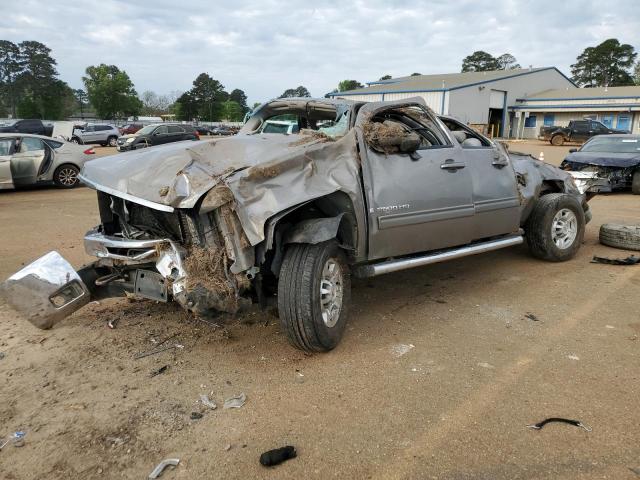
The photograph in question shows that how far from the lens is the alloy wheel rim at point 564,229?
231 inches

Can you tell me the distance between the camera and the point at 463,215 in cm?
464

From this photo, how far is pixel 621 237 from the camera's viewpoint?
655cm

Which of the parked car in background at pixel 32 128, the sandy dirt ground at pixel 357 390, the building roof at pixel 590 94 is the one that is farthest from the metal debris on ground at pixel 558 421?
the building roof at pixel 590 94

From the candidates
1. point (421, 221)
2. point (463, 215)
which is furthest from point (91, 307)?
point (463, 215)

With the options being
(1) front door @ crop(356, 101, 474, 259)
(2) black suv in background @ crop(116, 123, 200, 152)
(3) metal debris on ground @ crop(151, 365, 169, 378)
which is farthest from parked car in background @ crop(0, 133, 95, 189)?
(2) black suv in background @ crop(116, 123, 200, 152)

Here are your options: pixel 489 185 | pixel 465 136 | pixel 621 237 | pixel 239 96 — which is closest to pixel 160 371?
pixel 489 185

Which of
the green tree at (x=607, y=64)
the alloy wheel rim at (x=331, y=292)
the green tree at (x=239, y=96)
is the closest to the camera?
the alloy wheel rim at (x=331, y=292)

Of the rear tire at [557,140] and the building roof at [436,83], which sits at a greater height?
the building roof at [436,83]

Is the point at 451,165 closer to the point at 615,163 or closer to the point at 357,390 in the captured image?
the point at 357,390

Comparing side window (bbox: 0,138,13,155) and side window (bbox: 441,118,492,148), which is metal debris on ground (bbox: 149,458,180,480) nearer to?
side window (bbox: 441,118,492,148)

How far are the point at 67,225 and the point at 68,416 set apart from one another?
5961 mm

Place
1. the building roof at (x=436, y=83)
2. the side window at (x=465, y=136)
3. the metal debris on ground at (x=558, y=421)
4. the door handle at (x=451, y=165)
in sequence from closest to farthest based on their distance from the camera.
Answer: the metal debris on ground at (x=558, y=421)
the door handle at (x=451, y=165)
the side window at (x=465, y=136)
the building roof at (x=436, y=83)

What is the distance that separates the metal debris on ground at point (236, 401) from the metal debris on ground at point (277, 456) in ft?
1.74

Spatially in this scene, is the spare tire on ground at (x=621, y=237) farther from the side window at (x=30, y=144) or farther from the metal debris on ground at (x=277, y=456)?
the side window at (x=30, y=144)
